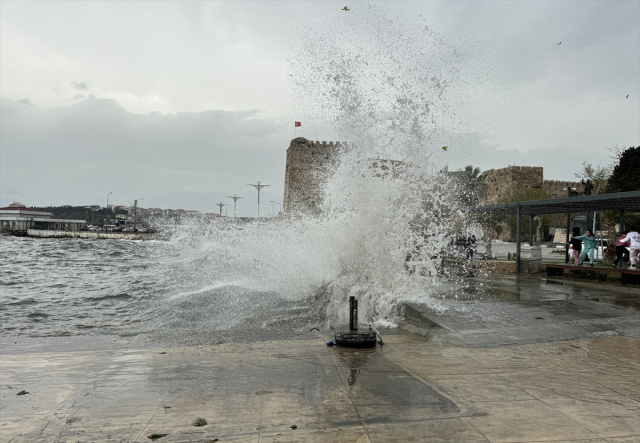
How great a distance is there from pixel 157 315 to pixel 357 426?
Result: 735 centimetres

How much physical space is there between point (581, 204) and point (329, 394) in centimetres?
1322

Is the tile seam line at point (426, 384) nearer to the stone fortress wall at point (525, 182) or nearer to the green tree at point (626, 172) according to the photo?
the green tree at point (626, 172)

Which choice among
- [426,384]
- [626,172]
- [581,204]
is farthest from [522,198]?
[426,384]

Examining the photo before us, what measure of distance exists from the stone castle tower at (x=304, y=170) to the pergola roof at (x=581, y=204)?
3063cm

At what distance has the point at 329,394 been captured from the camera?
4137 mm

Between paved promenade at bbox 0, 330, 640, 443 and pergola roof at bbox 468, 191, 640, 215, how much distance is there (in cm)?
656

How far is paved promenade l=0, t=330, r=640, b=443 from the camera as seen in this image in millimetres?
3324

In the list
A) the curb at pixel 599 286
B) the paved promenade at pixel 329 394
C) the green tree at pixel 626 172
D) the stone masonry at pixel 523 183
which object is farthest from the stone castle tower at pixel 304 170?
the paved promenade at pixel 329 394

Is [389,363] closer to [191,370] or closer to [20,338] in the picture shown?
[191,370]

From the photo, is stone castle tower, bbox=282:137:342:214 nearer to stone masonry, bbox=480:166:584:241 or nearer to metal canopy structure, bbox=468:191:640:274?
stone masonry, bbox=480:166:584:241

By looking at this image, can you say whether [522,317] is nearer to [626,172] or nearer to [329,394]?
[329,394]

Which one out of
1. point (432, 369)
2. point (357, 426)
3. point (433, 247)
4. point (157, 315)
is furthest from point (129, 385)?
point (433, 247)

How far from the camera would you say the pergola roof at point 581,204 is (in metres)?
11.6

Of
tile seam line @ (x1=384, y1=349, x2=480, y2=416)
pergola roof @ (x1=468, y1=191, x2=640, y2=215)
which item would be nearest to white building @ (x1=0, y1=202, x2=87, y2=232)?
pergola roof @ (x1=468, y1=191, x2=640, y2=215)
